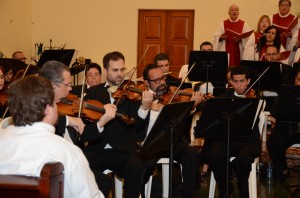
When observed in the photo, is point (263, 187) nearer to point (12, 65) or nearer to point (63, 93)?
point (63, 93)

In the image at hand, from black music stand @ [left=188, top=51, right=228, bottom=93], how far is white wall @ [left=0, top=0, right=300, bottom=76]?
13.3 ft

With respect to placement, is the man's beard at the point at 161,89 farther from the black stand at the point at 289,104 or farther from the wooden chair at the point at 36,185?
the wooden chair at the point at 36,185

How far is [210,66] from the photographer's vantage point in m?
6.28

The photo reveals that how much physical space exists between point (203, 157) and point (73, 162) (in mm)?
2881

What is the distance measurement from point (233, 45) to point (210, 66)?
2.45 meters

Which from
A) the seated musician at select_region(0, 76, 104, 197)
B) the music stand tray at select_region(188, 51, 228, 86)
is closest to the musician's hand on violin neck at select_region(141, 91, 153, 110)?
the seated musician at select_region(0, 76, 104, 197)

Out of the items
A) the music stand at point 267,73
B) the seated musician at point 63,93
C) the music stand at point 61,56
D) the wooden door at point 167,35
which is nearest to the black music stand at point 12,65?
the music stand at point 61,56

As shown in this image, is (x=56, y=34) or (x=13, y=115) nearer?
(x=13, y=115)

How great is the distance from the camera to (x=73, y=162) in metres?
2.18

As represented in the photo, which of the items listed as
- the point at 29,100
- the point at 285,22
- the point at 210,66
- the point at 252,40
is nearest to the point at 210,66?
the point at 210,66

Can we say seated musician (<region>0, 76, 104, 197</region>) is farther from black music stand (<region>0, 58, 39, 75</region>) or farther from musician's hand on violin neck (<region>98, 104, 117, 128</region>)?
black music stand (<region>0, 58, 39, 75</region>)

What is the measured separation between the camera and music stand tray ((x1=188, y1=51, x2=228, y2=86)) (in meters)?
6.23

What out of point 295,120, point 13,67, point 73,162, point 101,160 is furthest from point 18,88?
point 13,67

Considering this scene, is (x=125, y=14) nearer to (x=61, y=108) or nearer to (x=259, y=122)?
(x=259, y=122)
